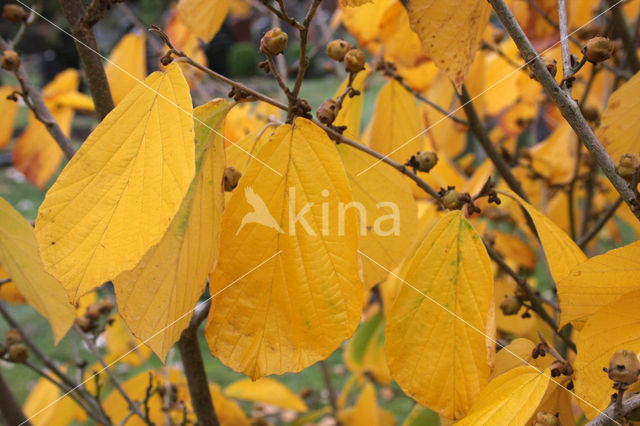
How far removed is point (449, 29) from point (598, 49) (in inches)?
6.1

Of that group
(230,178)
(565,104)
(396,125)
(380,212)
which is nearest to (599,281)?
(565,104)

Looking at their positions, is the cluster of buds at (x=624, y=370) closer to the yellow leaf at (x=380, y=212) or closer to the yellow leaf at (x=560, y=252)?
the yellow leaf at (x=560, y=252)

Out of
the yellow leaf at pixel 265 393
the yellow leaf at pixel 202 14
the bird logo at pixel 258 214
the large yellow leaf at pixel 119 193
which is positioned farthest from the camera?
the yellow leaf at pixel 265 393

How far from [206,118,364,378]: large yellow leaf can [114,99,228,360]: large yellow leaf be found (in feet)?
0.06

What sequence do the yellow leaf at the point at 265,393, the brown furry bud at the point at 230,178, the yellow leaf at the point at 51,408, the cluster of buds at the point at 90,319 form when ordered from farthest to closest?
the yellow leaf at the point at 265,393, the yellow leaf at the point at 51,408, the cluster of buds at the point at 90,319, the brown furry bud at the point at 230,178

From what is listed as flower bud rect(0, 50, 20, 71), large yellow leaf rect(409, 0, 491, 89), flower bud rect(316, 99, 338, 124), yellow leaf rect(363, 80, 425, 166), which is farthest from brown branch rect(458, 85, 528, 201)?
flower bud rect(0, 50, 20, 71)

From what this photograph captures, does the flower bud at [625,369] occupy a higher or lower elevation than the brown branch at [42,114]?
lower

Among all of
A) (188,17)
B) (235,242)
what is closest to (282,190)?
(235,242)

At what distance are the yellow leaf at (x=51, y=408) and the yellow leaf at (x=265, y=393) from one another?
Answer: 14.2 inches

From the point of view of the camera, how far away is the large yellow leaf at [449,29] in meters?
0.63

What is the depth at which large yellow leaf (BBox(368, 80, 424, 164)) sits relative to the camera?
97 cm

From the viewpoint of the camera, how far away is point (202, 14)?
2.53 ft

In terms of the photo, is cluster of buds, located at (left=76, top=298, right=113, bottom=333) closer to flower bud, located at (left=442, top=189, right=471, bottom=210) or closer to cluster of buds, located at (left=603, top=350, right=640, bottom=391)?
flower bud, located at (left=442, top=189, right=471, bottom=210)

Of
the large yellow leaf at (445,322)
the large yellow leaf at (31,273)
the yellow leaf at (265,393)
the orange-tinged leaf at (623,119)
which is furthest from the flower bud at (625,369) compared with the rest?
the yellow leaf at (265,393)
